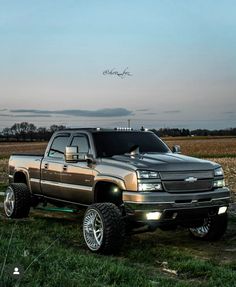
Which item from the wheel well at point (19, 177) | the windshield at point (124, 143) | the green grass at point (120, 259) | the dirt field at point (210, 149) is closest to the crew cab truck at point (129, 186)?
the windshield at point (124, 143)

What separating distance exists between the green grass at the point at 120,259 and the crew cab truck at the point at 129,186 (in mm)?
323

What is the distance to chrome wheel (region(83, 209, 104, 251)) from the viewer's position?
24.7 ft

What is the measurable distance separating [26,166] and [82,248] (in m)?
3.15

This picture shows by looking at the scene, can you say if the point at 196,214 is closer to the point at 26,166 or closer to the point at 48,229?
the point at 48,229

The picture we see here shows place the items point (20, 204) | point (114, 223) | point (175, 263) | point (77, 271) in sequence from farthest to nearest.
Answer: point (20, 204) → point (114, 223) → point (175, 263) → point (77, 271)

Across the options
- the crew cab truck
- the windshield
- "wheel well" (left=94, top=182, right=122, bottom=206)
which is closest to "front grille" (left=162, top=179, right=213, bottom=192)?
the crew cab truck

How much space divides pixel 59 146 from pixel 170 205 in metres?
3.12

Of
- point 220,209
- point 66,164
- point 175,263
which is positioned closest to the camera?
point 175,263

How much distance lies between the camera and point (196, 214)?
7512 millimetres

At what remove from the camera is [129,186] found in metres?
7.38

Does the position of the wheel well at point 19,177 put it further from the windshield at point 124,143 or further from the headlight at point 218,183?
the headlight at point 218,183

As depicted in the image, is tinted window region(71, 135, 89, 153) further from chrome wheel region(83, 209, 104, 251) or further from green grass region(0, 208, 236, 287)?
green grass region(0, 208, 236, 287)

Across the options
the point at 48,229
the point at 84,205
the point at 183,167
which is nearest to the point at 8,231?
the point at 48,229

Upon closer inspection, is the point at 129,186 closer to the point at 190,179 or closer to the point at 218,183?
the point at 190,179
